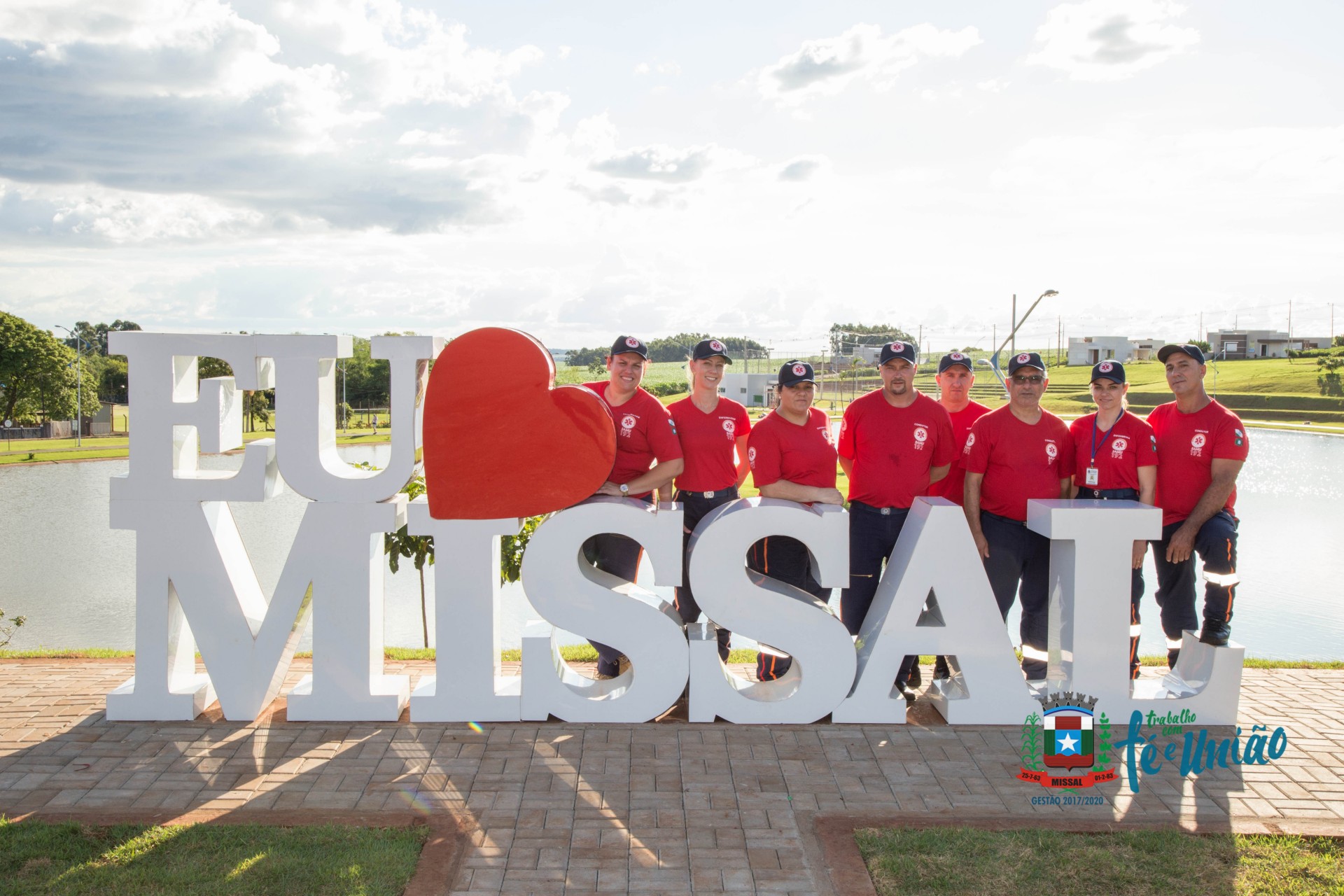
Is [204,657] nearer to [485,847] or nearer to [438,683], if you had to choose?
[438,683]

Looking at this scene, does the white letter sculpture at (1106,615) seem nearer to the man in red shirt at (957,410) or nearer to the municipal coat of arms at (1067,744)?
the municipal coat of arms at (1067,744)

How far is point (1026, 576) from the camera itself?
225 inches

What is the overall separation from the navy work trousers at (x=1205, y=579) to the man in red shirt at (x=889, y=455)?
1592 mm

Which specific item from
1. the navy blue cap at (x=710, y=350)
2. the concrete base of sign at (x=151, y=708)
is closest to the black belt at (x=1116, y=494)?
the navy blue cap at (x=710, y=350)

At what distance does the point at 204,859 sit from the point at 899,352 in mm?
4499

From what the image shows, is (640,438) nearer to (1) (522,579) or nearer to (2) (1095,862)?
(1) (522,579)

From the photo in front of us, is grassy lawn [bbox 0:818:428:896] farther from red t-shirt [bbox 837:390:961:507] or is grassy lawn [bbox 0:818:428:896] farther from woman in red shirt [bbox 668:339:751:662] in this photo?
red t-shirt [bbox 837:390:961:507]

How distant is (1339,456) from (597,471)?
3362 cm

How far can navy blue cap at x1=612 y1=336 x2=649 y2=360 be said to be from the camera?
5.54 meters

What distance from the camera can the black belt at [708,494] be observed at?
227 inches

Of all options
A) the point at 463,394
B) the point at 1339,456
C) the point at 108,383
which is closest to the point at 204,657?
the point at 463,394

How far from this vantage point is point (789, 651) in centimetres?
522

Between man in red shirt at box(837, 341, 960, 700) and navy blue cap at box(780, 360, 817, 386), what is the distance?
366 millimetres

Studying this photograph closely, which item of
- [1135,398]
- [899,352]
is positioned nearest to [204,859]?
[899,352]
